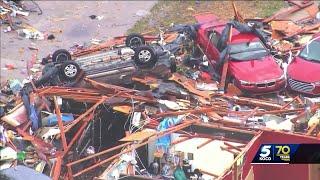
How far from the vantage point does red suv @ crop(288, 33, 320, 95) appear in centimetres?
1703

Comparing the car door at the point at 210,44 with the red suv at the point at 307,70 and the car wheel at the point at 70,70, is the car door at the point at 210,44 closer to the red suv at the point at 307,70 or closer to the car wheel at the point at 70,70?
the red suv at the point at 307,70

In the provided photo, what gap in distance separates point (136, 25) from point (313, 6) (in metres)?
5.91

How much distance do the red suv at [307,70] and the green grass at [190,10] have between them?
584 cm

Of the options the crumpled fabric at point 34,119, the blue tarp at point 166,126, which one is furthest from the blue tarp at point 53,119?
the blue tarp at point 166,126

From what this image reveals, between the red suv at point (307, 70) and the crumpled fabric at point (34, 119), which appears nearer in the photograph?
the crumpled fabric at point (34, 119)

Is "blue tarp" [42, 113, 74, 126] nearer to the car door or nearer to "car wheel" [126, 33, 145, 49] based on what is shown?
"car wheel" [126, 33, 145, 49]

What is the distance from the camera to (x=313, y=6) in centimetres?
2302

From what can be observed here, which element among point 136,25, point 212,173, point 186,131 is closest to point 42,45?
point 136,25

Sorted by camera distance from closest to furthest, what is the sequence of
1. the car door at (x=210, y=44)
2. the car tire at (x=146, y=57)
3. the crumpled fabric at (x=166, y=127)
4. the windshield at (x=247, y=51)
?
the crumpled fabric at (x=166, y=127) < the car tire at (x=146, y=57) < the windshield at (x=247, y=51) < the car door at (x=210, y=44)

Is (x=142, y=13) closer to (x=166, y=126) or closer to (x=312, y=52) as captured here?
(x=312, y=52)

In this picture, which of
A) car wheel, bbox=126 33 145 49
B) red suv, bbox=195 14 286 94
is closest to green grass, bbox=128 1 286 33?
car wheel, bbox=126 33 145 49

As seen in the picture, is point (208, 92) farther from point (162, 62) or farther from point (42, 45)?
point (42, 45)

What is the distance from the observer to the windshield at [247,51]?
59.6 ft

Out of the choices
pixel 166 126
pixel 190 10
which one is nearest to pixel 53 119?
pixel 166 126
